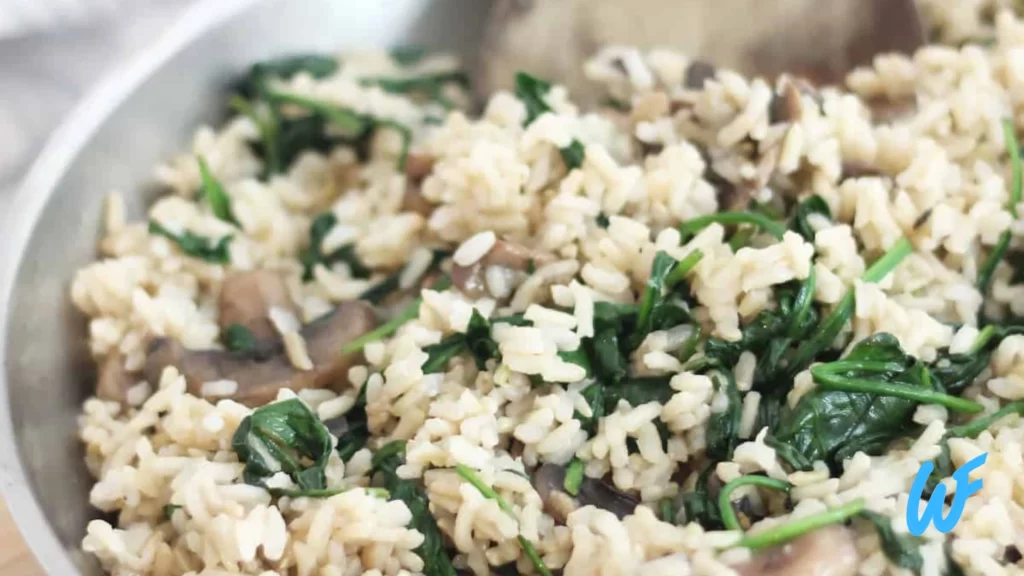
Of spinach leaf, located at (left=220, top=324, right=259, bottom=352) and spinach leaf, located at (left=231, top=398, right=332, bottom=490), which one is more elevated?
spinach leaf, located at (left=220, top=324, right=259, bottom=352)

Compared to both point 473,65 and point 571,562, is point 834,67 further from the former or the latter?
point 571,562

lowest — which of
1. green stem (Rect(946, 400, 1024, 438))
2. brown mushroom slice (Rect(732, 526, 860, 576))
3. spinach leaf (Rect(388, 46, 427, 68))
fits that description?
brown mushroom slice (Rect(732, 526, 860, 576))

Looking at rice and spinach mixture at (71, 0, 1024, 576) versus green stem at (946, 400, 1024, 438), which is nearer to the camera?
rice and spinach mixture at (71, 0, 1024, 576)

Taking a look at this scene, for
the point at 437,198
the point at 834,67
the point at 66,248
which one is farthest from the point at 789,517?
the point at 66,248

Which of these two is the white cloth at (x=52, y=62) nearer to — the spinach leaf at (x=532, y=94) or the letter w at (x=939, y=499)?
the spinach leaf at (x=532, y=94)

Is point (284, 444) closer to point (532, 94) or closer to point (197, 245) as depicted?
point (197, 245)

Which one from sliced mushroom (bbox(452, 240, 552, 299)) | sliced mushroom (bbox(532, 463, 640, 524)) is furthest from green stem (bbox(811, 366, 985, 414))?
sliced mushroom (bbox(452, 240, 552, 299))

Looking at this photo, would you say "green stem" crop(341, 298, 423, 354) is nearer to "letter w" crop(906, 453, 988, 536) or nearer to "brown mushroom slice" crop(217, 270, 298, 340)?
"brown mushroom slice" crop(217, 270, 298, 340)
